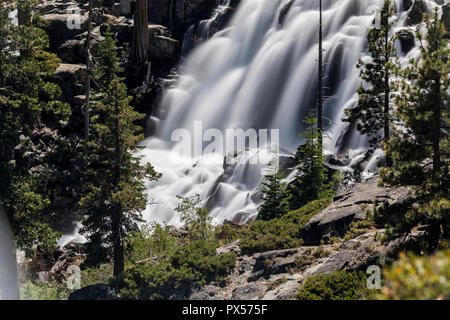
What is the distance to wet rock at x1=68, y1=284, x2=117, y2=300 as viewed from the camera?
13.3 m

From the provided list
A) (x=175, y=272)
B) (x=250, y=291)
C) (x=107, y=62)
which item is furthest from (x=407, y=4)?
(x=175, y=272)

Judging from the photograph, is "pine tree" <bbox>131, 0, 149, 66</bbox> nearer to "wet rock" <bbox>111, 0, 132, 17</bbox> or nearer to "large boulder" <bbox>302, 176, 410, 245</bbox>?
"wet rock" <bbox>111, 0, 132, 17</bbox>

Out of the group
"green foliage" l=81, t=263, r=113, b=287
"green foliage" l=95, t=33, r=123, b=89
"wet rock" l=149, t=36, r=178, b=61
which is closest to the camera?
"green foliage" l=81, t=263, r=113, b=287

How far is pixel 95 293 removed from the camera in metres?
13.6

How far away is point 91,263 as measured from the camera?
16234 millimetres

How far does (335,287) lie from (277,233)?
5.61m

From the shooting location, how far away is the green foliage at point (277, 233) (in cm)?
1547

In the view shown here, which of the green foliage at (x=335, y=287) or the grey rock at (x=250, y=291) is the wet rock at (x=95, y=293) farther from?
the green foliage at (x=335, y=287)

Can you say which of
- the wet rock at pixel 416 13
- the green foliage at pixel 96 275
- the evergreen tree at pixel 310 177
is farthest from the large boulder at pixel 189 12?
the green foliage at pixel 96 275

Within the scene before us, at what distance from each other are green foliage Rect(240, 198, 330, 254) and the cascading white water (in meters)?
7.56

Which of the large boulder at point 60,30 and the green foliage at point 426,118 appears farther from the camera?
the large boulder at point 60,30

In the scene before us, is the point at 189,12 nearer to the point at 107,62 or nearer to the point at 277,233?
the point at 107,62

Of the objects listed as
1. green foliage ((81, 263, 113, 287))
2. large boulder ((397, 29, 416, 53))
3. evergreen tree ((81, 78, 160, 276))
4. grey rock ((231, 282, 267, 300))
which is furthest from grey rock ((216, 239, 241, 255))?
large boulder ((397, 29, 416, 53))

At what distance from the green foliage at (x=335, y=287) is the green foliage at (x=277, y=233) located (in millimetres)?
4085
